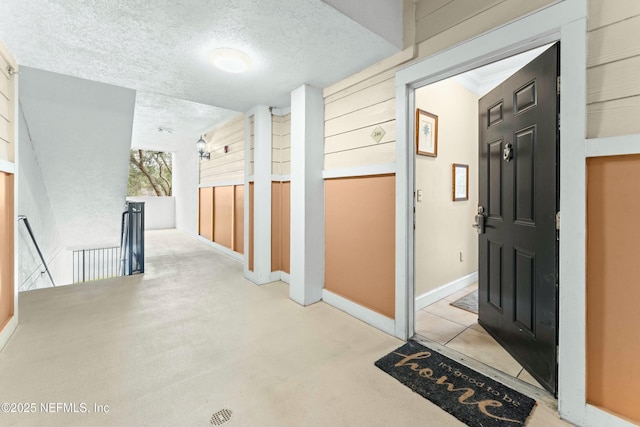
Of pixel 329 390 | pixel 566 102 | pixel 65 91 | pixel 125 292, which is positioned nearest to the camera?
pixel 566 102

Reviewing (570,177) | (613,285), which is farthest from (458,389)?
(570,177)

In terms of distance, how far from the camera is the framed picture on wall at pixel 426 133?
278 cm

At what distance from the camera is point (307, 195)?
291 centimetres

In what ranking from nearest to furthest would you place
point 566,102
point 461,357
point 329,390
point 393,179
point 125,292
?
point 566,102, point 329,390, point 461,357, point 393,179, point 125,292

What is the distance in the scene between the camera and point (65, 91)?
11.5 feet

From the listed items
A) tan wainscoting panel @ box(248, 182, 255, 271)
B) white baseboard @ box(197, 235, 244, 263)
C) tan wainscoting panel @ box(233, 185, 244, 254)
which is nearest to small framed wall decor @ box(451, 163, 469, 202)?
tan wainscoting panel @ box(248, 182, 255, 271)

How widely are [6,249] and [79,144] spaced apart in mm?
2689

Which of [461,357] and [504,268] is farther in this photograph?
[504,268]

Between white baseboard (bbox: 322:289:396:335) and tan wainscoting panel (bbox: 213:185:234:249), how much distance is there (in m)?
3.19

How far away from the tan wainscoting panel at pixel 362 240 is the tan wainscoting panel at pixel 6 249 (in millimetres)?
2814

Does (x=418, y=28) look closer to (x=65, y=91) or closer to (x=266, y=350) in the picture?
(x=266, y=350)

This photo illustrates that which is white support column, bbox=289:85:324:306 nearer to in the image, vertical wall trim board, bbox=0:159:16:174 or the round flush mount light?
the round flush mount light

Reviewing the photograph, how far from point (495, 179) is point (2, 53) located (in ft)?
13.5

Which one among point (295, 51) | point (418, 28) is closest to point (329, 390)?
point (295, 51)
